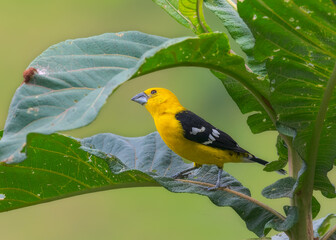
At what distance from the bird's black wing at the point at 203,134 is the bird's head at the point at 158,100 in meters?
0.08

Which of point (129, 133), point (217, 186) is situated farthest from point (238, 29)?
point (129, 133)

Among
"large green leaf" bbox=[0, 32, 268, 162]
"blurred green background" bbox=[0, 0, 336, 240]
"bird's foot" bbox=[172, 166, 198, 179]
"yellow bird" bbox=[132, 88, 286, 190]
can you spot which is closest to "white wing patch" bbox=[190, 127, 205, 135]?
"yellow bird" bbox=[132, 88, 286, 190]

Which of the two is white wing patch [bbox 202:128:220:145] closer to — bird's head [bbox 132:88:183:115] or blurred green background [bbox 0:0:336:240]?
bird's head [bbox 132:88:183:115]

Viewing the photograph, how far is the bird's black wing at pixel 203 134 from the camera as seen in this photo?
254 centimetres

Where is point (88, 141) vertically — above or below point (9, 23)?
above

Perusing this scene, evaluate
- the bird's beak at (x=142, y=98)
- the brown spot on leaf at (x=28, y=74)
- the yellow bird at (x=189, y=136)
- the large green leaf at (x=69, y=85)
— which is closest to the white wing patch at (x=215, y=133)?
the yellow bird at (x=189, y=136)

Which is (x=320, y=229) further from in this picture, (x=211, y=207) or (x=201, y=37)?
(x=211, y=207)

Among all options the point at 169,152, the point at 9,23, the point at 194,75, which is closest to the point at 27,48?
the point at 9,23

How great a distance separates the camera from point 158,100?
8.87ft

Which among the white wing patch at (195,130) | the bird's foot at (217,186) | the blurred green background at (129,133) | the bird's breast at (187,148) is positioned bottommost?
the blurred green background at (129,133)

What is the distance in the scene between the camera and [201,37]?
1393 millimetres

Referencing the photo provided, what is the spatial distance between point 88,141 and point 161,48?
82cm

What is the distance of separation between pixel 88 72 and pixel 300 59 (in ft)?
1.74

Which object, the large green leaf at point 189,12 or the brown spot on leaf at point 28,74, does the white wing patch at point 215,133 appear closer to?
the large green leaf at point 189,12
